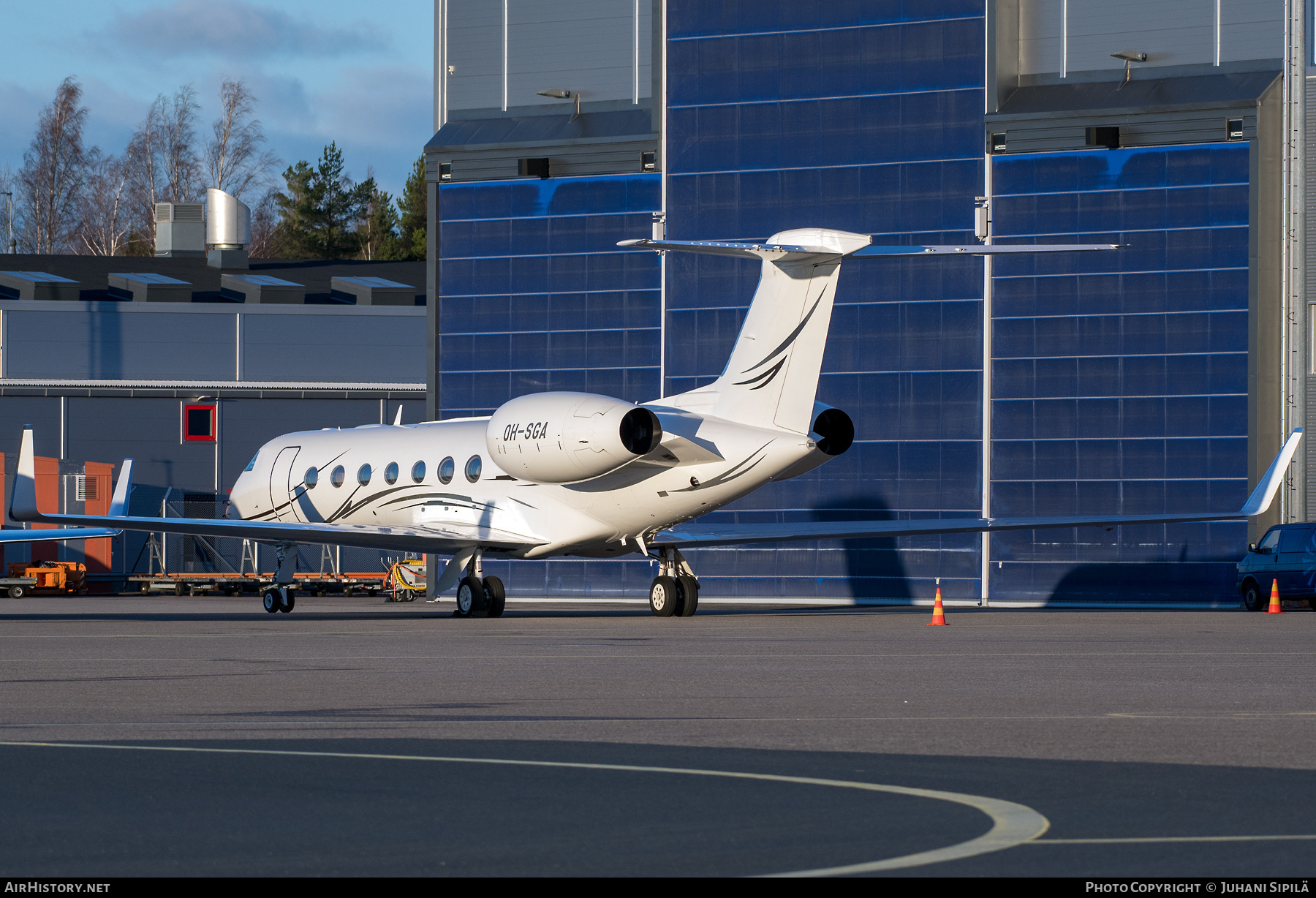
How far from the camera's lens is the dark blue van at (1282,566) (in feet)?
100

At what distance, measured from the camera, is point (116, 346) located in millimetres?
54938

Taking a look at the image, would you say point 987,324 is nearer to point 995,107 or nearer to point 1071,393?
point 1071,393

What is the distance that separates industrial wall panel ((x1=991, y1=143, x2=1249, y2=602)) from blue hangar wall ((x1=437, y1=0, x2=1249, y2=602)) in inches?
1.8

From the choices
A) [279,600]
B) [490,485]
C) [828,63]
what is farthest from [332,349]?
[490,485]

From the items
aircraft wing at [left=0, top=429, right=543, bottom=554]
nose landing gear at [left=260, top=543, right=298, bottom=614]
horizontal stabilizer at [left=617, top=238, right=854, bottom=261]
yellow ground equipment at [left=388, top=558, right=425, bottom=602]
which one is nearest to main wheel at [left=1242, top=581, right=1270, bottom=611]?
horizontal stabilizer at [left=617, top=238, right=854, bottom=261]

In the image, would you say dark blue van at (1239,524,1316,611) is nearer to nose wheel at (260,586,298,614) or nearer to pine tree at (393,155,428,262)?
nose wheel at (260,586,298,614)

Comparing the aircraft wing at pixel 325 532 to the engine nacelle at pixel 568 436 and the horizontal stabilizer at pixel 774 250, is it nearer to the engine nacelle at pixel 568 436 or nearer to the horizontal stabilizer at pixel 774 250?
the engine nacelle at pixel 568 436

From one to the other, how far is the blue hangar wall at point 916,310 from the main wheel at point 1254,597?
1528 mm

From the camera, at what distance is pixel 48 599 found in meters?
43.1

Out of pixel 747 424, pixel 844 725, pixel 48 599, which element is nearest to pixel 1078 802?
pixel 844 725

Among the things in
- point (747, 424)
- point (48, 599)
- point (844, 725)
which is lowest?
point (48, 599)

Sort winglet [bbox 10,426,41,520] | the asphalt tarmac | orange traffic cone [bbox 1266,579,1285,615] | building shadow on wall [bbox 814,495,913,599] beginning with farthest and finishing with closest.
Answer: building shadow on wall [bbox 814,495,913,599]
orange traffic cone [bbox 1266,579,1285,615]
winglet [bbox 10,426,41,520]
the asphalt tarmac

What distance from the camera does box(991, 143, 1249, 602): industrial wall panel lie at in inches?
1346
